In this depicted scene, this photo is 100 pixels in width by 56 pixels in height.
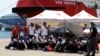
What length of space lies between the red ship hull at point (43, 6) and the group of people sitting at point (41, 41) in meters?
8.19

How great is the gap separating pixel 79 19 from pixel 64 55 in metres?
5.54

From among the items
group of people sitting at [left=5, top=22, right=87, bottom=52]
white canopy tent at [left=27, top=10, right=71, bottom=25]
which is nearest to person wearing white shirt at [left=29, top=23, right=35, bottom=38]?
group of people sitting at [left=5, top=22, right=87, bottom=52]

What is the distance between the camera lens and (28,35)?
79.4ft

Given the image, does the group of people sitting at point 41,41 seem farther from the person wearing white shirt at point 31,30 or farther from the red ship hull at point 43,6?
the red ship hull at point 43,6

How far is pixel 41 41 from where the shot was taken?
23094 mm

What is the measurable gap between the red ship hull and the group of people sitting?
819cm

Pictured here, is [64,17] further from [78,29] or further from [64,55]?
[64,55]

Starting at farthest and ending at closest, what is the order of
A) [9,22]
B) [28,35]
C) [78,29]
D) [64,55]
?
[9,22], [78,29], [28,35], [64,55]

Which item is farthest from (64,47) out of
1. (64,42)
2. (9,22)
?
(9,22)

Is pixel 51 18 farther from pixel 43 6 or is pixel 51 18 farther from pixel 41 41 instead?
pixel 43 6

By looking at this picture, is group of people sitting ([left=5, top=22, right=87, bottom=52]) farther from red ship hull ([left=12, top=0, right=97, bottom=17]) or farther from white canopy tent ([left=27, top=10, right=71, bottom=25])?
red ship hull ([left=12, top=0, right=97, bottom=17])

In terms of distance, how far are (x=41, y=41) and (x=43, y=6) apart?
10.8 metres

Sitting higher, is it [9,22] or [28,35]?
[28,35]

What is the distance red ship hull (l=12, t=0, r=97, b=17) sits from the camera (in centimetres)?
3306
